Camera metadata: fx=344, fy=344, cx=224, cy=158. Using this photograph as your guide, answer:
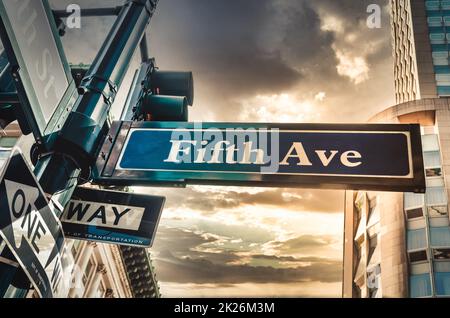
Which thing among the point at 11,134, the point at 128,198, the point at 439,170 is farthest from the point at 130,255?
the point at 439,170

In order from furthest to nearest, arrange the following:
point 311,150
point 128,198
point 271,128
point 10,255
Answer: point 128,198 < point 271,128 < point 311,150 < point 10,255

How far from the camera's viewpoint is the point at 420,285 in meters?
24.0

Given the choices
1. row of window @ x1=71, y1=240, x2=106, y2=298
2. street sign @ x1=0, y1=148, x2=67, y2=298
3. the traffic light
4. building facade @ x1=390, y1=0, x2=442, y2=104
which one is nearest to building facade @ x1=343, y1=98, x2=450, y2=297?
building facade @ x1=390, y1=0, x2=442, y2=104

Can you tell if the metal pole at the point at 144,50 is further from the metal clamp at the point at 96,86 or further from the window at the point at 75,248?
the window at the point at 75,248

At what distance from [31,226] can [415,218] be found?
29.3 metres

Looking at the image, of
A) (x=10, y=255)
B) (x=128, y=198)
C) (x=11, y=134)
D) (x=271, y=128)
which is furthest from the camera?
(x=11, y=134)

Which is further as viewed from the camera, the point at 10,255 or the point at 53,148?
the point at 53,148

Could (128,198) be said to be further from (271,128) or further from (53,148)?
(271,128)

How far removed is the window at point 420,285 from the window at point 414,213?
14.6 ft

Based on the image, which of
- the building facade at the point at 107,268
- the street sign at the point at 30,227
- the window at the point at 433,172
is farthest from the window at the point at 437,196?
the street sign at the point at 30,227

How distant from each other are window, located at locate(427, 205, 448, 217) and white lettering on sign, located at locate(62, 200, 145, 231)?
93.2ft

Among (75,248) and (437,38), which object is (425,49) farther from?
(75,248)

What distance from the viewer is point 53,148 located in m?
2.59
